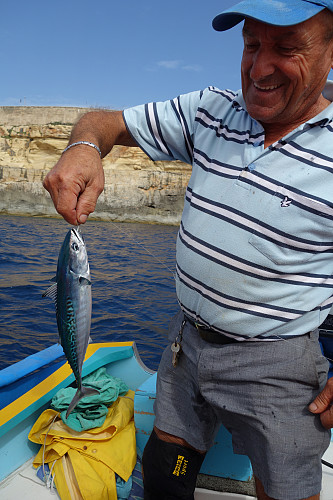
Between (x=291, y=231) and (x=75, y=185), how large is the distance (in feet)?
2.91

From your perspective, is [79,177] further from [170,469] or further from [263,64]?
[170,469]

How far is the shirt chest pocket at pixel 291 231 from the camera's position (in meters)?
1.69

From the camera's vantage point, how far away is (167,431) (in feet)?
7.06

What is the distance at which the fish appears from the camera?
1914 millimetres

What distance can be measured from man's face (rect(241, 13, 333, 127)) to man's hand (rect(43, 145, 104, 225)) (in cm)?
75

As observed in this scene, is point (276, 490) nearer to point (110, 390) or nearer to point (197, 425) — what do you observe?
point (197, 425)

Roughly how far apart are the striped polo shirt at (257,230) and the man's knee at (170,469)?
73 centimetres

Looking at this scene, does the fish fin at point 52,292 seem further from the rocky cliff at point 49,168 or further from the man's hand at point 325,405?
the rocky cliff at point 49,168

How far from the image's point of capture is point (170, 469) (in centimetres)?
212

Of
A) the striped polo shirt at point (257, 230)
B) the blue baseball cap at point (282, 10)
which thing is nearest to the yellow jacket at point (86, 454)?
the striped polo shirt at point (257, 230)

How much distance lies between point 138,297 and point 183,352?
8.53 metres

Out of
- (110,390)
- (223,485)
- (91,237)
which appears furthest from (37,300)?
(91,237)

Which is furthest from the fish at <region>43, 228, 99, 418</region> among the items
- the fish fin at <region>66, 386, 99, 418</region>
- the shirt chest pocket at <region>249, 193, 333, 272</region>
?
the shirt chest pocket at <region>249, 193, 333, 272</region>

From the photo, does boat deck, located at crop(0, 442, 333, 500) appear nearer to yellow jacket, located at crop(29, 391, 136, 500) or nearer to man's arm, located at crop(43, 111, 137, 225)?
yellow jacket, located at crop(29, 391, 136, 500)
